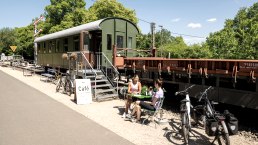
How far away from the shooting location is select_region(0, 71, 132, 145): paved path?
21.9ft

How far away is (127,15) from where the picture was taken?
39.1 metres

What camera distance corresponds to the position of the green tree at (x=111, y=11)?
126ft

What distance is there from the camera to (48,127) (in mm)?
7895

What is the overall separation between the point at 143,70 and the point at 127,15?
28303mm

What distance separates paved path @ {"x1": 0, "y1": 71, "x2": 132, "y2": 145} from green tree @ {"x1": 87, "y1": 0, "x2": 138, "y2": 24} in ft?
93.7

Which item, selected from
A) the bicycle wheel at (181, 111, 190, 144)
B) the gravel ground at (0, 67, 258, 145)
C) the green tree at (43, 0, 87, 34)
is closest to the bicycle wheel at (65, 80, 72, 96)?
the gravel ground at (0, 67, 258, 145)

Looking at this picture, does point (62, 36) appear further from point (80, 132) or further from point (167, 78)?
point (80, 132)

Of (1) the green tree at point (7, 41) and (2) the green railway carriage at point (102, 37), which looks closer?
(2) the green railway carriage at point (102, 37)

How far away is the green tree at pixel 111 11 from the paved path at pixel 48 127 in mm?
28566

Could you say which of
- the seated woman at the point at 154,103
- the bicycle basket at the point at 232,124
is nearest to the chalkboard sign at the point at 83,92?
the seated woman at the point at 154,103

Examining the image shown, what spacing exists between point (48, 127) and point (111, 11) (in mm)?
32603

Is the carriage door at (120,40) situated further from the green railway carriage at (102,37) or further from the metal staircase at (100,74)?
the metal staircase at (100,74)

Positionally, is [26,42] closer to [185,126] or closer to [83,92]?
[83,92]

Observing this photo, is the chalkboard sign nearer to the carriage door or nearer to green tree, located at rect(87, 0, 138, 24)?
the carriage door
